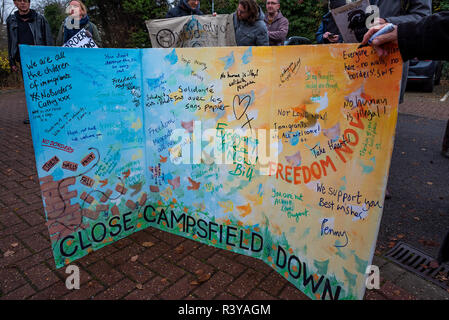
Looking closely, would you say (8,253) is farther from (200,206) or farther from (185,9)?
(185,9)

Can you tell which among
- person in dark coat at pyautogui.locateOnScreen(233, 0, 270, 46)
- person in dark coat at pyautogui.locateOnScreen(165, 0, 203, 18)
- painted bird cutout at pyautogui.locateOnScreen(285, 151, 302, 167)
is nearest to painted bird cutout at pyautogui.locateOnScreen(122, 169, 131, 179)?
painted bird cutout at pyautogui.locateOnScreen(285, 151, 302, 167)

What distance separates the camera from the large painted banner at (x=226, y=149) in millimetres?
1941

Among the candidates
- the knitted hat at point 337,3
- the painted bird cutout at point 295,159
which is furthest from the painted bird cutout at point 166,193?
the knitted hat at point 337,3

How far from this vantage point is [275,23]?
496 cm

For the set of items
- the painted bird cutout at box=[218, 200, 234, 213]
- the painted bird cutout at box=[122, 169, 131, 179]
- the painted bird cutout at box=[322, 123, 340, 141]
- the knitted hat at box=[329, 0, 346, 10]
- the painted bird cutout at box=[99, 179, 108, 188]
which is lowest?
the painted bird cutout at box=[218, 200, 234, 213]

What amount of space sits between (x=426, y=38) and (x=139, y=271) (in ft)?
7.70

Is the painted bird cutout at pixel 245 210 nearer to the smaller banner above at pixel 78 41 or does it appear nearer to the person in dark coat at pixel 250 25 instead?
the smaller banner above at pixel 78 41

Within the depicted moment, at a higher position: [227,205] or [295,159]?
[295,159]

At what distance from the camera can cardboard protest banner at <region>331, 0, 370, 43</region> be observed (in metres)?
2.62

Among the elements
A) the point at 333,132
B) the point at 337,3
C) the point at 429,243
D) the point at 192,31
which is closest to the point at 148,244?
the point at 333,132

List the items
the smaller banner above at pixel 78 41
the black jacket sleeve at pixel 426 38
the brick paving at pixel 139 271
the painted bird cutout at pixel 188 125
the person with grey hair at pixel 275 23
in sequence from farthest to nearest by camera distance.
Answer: the person with grey hair at pixel 275 23
the smaller banner above at pixel 78 41
the painted bird cutout at pixel 188 125
the brick paving at pixel 139 271
the black jacket sleeve at pixel 426 38

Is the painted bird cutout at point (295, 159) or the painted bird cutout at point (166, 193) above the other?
the painted bird cutout at point (295, 159)

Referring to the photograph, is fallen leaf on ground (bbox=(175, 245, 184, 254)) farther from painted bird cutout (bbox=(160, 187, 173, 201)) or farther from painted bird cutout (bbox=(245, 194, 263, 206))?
painted bird cutout (bbox=(245, 194, 263, 206))

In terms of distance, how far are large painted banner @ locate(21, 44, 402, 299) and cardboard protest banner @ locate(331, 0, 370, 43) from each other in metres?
0.91
